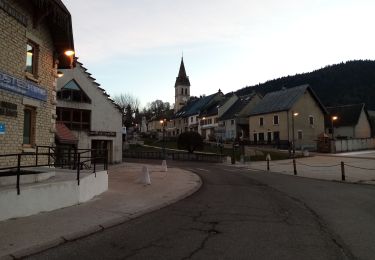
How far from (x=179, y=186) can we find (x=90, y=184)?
5.86 m

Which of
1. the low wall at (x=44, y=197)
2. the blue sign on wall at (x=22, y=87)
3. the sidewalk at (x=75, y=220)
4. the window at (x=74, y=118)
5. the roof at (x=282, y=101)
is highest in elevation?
the roof at (x=282, y=101)

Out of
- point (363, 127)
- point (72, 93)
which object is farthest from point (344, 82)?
point (72, 93)

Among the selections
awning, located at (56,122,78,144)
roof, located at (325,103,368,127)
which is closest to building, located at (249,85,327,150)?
roof, located at (325,103,368,127)

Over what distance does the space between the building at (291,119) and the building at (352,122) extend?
21.5 feet

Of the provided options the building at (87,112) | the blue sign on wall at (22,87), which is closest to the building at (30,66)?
the blue sign on wall at (22,87)

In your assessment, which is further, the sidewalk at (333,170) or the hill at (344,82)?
the hill at (344,82)

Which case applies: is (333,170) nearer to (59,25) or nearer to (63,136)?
(63,136)

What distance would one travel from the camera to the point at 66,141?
2898cm

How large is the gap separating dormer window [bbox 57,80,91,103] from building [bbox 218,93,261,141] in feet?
133

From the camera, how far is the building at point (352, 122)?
7162 cm

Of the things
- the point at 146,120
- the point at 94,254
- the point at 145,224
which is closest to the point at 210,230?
the point at 145,224

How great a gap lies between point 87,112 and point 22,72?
24719 millimetres

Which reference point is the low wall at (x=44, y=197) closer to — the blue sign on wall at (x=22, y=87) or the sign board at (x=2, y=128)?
the sign board at (x=2, y=128)

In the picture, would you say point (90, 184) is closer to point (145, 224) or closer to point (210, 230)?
point (145, 224)
